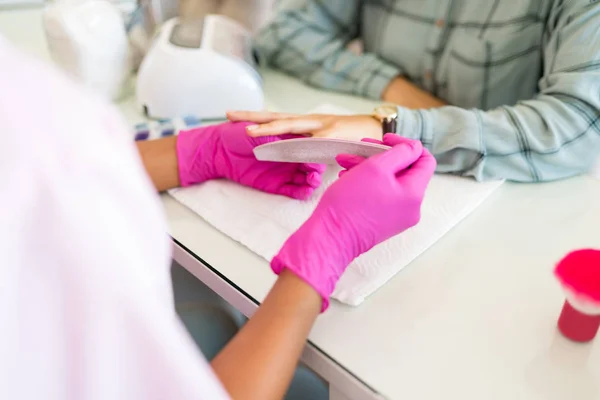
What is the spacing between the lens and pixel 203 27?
938 mm

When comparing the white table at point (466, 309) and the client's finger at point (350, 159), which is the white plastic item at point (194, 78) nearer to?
the white table at point (466, 309)

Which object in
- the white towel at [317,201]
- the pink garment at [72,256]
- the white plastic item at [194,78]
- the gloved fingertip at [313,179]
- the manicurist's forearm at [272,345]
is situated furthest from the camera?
the white plastic item at [194,78]

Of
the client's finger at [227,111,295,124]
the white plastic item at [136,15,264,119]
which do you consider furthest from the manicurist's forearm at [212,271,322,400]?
the white plastic item at [136,15,264,119]

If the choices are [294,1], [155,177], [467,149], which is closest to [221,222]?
[155,177]

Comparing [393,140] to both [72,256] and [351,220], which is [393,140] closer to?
[351,220]

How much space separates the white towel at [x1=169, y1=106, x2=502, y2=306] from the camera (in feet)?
1.99

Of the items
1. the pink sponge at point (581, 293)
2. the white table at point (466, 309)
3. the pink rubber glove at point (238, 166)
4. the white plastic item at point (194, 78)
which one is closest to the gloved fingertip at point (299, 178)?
the pink rubber glove at point (238, 166)

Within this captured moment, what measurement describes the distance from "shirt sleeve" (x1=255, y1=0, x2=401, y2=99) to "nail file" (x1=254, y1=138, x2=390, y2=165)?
379mm

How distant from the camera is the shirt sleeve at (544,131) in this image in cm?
75

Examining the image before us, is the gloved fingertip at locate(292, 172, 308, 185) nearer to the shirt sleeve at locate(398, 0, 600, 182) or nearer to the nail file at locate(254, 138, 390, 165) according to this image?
the nail file at locate(254, 138, 390, 165)

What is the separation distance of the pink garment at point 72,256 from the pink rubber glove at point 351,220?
0.81 feet

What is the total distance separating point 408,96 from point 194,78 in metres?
0.38

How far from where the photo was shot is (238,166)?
29.4 inches

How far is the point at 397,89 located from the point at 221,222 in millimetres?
468
